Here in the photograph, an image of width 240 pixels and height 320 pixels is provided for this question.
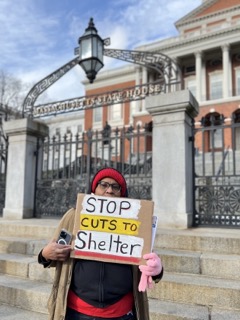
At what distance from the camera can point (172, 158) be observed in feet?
20.3

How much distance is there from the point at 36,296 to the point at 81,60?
537 centimetres

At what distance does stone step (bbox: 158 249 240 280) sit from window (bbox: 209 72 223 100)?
4052cm

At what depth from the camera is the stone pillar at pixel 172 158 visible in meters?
5.98

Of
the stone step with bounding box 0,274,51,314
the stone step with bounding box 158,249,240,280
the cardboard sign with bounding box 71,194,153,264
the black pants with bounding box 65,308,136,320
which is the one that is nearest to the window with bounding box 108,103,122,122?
the stone step with bounding box 158,249,240,280

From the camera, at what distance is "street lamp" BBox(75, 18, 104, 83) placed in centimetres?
745

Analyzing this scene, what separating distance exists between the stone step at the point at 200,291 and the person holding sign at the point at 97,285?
Answer: 171 cm

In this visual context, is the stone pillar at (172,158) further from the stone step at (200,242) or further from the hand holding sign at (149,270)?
the hand holding sign at (149,270)

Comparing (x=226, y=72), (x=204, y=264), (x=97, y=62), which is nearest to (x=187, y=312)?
(x=204, y=264)

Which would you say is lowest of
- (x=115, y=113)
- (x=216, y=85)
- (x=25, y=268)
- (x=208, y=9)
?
(x=25, y=268)

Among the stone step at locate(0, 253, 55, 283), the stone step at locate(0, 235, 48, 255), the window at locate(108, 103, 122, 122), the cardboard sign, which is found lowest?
the stone step at locate(0, 253, 55, 283)

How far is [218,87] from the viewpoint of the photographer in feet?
140

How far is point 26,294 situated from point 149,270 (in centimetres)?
262

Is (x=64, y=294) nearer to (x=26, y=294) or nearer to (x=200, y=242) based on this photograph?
(x=26, y=294)

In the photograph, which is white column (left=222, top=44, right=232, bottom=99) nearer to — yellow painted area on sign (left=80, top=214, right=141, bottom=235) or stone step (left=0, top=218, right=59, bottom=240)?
stone step (left=0, top=218, right=59, bottom=240)
